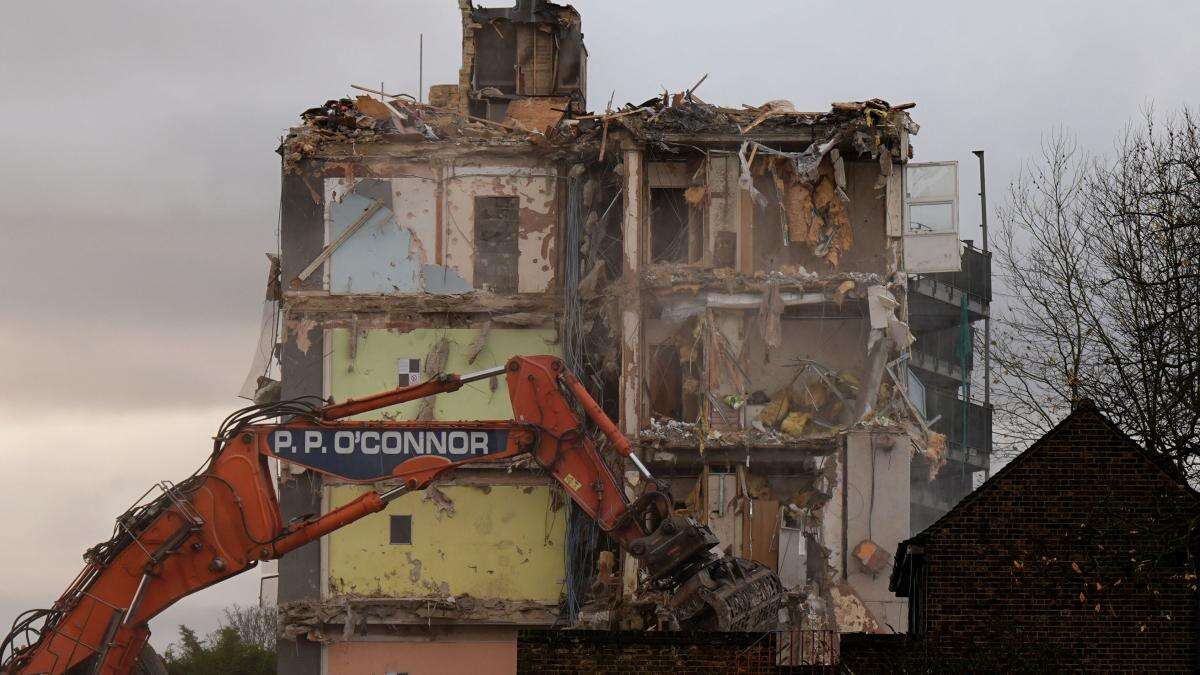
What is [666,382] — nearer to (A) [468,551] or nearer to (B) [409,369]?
(A) [468,551]

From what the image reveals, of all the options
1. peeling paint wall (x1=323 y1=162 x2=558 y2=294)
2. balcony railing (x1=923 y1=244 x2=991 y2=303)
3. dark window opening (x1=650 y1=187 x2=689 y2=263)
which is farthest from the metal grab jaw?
balcony railing (x1=923 y1=244 x2=991 y2=303)

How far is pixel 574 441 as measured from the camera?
2256cm

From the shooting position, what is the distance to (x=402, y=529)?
32219mm

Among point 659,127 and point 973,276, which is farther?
point 973,276

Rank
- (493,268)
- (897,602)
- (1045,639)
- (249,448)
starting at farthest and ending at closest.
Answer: (493,268), (897,602), (249,448), (1045,639)

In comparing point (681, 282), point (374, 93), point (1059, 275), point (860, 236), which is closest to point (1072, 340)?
point (1059, 275)

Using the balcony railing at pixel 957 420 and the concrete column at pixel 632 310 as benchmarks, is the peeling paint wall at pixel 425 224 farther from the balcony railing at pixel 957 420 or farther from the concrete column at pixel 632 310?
the balcony railing at pixel 957 420

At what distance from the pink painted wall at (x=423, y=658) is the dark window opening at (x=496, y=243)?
629 centimetres

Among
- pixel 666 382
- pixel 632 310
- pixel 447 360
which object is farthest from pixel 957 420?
pixel 632 310

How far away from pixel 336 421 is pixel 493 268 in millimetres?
10316

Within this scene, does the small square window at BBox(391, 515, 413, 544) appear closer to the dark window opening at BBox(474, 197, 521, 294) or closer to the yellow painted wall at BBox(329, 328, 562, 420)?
the yellow painted wall at BBox(329, 328, 562, 420)

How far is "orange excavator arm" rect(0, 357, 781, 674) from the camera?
21.7 m

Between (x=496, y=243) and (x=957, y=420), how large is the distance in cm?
2779

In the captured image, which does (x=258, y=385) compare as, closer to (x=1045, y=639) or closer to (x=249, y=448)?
(x=249, y=448)
